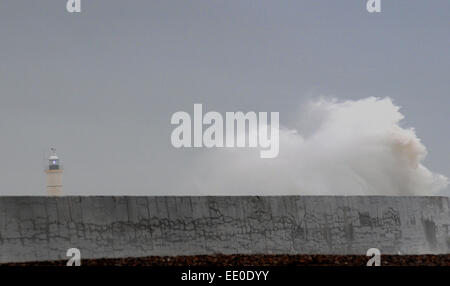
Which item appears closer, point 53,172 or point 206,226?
point 206,226

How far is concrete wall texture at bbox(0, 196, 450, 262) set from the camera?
16172 mm

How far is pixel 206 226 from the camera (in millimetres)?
17609

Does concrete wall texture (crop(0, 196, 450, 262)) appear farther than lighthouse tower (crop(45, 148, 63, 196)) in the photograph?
No

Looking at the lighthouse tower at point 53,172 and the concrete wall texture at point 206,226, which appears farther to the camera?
the lighthouse tower at point 53,172

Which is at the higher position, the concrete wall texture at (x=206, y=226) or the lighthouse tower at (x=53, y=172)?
the lighthouse tower at (x=53, y=172)

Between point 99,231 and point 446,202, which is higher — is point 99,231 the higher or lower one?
the lower one

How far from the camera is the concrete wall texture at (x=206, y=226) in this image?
637 inches

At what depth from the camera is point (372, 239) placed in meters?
19.6
